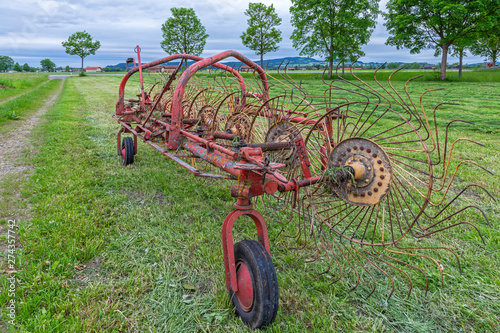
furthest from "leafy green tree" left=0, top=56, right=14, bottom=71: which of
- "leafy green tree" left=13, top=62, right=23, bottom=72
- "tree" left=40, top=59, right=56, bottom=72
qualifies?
"tree" left=40, top=59, right=56, bottom=72

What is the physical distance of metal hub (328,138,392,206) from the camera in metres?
1.90

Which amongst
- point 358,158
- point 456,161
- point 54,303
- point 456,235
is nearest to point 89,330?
point 54,303

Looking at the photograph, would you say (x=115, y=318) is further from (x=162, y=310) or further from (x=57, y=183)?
(x=57, y=183)

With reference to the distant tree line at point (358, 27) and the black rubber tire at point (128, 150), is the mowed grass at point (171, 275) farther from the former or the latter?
the distant tree line at point (358, 27)

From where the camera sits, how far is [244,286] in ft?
6.93

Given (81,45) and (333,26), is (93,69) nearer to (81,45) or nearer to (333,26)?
(81,45)

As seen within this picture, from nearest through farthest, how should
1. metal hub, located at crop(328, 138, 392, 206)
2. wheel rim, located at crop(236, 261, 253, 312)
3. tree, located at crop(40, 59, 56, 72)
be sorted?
1. metal hub, located at crop(328, 138, 392, 206)
2. wheel rim, located at crop(236, 261, 253, 312)
3. tree, located at crop(40, 59, 56, 72)

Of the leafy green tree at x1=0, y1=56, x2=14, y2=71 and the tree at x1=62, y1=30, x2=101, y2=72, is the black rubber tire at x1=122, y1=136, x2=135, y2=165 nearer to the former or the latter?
the tree at x1=62, y1=30, x2=101, y2=72

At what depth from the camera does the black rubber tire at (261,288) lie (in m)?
1.94

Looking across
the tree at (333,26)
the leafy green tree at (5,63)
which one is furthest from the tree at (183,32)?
the leafy green tree at (5,63)

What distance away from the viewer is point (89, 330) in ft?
6.54

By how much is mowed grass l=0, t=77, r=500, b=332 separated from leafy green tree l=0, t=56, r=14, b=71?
13543 centimetres

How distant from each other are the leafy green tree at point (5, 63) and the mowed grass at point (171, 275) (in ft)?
444

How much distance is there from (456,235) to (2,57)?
145706 millimetres
